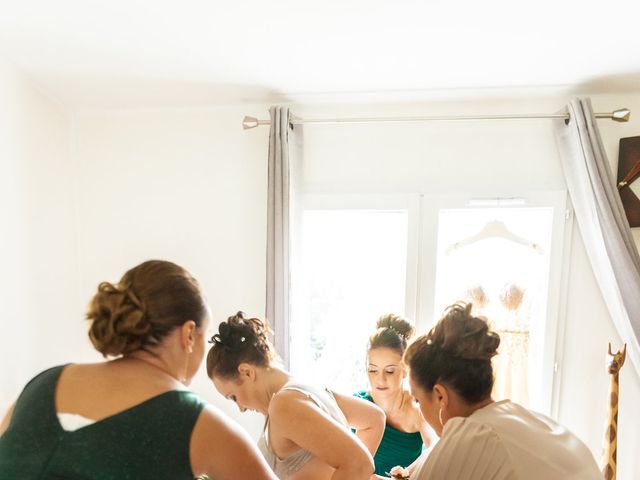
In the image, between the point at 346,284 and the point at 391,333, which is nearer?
the point at 391,333

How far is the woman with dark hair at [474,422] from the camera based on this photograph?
2.73 ft

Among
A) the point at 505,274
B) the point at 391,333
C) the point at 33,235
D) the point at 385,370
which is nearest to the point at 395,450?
the point at 385,370

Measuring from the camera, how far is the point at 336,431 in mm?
1037

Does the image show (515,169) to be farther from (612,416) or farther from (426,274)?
(612,416)

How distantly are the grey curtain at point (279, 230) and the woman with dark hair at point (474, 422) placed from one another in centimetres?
99

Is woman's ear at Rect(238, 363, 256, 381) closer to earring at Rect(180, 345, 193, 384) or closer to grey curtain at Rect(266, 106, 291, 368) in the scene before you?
earring at Rect(180, 345, 193, 384)

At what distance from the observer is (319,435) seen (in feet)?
3.38

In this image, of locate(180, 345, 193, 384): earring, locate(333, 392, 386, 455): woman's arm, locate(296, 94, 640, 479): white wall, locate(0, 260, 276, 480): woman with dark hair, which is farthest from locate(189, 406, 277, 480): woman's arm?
locate(296, 94, 640, 479): white wall

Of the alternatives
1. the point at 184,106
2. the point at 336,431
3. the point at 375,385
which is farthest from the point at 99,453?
the point at 184,106

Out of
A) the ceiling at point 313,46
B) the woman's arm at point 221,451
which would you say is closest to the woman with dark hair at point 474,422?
the woman's arm at point 221,451

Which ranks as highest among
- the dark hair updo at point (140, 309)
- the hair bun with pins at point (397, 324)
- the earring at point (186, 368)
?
the dark hair updo at point (140, 309)

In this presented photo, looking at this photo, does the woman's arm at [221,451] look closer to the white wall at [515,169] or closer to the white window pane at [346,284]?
the white window pane at [346,284]

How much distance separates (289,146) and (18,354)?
159cm

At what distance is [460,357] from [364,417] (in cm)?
64
